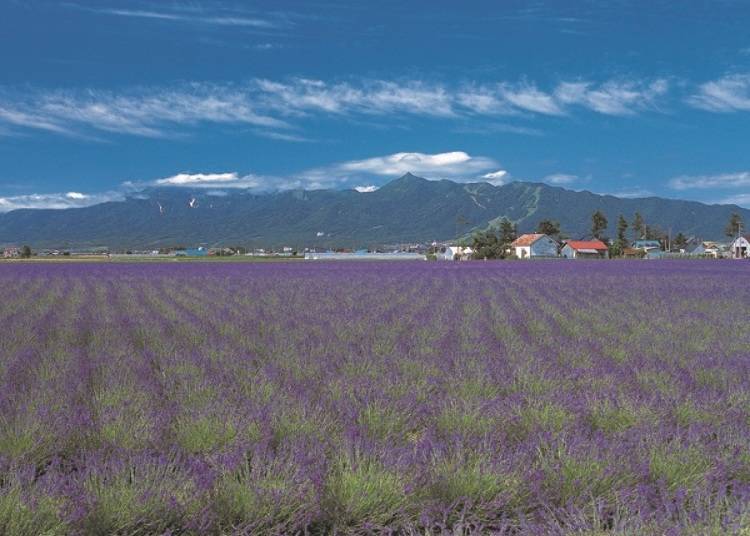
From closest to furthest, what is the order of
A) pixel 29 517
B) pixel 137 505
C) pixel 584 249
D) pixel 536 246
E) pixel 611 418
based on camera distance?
pixel 29 517 → pixel 137 505 → pixel 611 418 → pixel 536 246 → pixel 584 249

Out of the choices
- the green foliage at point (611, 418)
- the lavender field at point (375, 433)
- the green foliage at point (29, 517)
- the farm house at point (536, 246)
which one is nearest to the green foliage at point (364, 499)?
the lavender field at point (375, 433)

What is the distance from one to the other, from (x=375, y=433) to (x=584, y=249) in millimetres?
115900

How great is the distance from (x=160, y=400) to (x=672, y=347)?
6.84 meters

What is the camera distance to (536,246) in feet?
364

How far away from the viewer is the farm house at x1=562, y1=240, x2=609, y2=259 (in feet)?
371

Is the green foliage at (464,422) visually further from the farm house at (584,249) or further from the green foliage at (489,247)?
the farm house at (584,249)

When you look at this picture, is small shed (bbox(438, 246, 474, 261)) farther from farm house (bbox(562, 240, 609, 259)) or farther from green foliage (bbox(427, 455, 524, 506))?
green foliage (bbox(427, 455, 524, 506))

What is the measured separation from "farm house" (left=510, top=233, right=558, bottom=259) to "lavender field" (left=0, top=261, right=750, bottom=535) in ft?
334

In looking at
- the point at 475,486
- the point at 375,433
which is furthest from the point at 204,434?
the point at 475,486

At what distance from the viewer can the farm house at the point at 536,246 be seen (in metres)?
110

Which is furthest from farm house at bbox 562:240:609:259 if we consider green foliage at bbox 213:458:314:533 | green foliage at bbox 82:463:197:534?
green foliage at bbox 82:463:197:534

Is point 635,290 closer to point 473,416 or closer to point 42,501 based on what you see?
point 473,416

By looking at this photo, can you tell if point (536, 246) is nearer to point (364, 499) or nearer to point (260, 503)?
point (364, 499)

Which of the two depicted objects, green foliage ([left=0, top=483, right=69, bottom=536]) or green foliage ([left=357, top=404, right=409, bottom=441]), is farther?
green foliage ([left=357, top=404, right=409, bottom=441])
